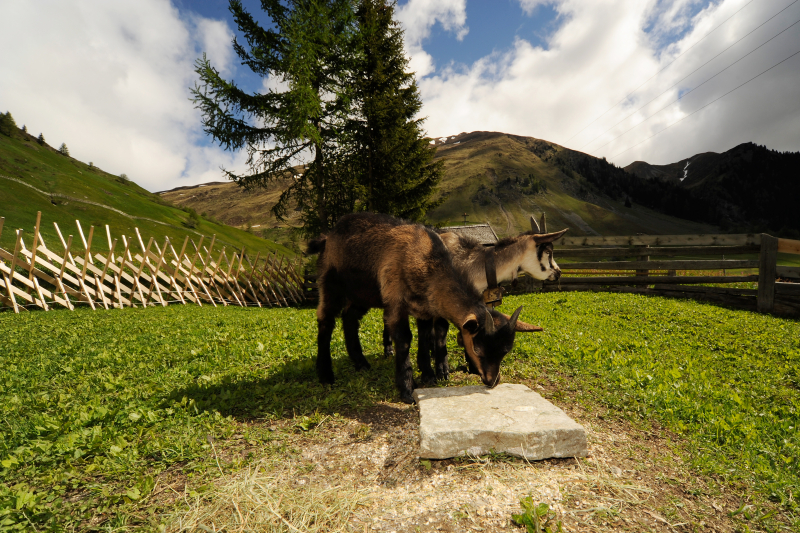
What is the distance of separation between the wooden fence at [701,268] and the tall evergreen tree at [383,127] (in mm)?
8140

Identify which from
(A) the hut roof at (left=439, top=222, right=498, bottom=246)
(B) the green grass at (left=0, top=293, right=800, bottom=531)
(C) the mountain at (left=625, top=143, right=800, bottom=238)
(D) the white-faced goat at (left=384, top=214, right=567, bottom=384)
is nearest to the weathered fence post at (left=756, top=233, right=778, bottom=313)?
(B) the green grass at (left=0, top=293, right=800, bottom=531)

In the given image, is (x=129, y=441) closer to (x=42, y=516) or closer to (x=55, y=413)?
(x=42, y=516)

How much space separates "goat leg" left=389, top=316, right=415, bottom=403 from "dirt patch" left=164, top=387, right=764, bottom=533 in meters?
0.73

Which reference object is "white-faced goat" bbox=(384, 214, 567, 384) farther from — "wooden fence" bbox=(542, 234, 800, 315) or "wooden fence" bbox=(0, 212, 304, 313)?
"wooden fence" bbox=(0, 212, 304, 313)

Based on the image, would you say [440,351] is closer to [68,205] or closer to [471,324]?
[471,324]

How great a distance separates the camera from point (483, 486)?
2.73 m

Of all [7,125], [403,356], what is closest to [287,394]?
[403,356]

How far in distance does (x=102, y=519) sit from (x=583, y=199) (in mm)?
213212

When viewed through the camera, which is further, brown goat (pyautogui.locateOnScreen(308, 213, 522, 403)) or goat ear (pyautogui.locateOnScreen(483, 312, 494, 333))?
brown goat (pyautogui.locateOnScreen(308, 213, 522, 403))

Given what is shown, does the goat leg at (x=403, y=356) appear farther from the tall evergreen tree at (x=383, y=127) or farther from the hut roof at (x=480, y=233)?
the tall evergreen tree at (x=383, y=127)

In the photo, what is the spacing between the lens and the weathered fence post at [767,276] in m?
9.05

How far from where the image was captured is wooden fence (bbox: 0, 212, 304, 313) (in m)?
11.8

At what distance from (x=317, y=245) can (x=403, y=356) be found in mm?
2117

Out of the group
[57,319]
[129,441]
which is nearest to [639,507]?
[129,441]
